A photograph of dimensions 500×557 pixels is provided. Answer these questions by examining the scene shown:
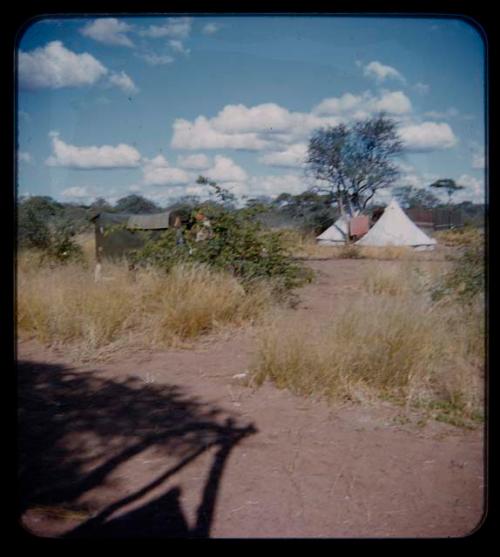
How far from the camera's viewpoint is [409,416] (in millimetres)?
4219

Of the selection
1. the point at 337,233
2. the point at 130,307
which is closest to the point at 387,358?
the point at 130,307

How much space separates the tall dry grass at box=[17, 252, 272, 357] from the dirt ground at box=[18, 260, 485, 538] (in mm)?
1235

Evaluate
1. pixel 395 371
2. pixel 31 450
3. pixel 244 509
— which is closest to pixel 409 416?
pixel 395 371

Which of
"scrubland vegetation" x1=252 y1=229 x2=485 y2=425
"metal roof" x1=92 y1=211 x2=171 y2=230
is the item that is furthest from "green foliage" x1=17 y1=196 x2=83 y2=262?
"scrubland vegetation" x1=252 y1=229 x2=485 y2=425

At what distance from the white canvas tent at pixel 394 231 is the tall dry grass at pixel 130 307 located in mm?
12511

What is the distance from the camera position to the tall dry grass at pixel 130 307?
253 inches

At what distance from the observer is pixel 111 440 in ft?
12.7

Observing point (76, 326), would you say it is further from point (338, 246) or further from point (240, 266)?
point (338, 246)

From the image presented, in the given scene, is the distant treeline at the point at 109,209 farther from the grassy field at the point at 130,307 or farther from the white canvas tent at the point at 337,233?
the white canvas tent at the point at 337,233

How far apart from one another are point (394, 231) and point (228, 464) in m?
17.8

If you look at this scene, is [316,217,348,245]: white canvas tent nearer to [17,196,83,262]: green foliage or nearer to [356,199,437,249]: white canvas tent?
[356,199,437,249]: white canvas tent

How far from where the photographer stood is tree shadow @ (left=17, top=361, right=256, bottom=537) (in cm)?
295

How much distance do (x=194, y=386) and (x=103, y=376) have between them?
35.8 inches

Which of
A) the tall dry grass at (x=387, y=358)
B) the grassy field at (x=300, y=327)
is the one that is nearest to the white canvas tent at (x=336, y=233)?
the grassy field at (x=300, y=327)
